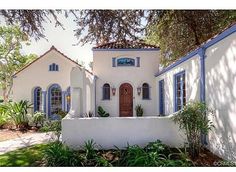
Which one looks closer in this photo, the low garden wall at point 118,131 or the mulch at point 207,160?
the mulch at point 207,160

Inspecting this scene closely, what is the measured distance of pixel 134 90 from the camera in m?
14.1

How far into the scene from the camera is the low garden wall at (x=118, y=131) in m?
7.23

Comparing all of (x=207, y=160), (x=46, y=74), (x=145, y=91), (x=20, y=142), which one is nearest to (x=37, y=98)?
(x=46, y=74)

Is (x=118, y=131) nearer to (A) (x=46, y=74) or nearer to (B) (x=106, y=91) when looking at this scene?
(B) (x=106, y=91)

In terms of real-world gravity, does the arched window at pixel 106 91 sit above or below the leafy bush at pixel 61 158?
above

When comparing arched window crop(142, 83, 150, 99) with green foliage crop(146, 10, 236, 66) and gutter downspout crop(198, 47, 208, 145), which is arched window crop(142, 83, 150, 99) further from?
gutter downspout crop(198, 47, 208, 145)

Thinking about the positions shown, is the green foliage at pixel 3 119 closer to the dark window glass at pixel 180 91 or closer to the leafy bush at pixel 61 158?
the leafy bush at pixel 61 158

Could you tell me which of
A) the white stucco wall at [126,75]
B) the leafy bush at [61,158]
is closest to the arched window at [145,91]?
the white stucco wall at [126,75]

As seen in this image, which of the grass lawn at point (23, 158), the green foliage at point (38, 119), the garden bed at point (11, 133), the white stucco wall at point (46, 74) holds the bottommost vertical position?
the grass lawn at point (23, 158)

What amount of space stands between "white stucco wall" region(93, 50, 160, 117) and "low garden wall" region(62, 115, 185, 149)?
662 cm

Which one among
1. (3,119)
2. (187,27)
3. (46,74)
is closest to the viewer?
(187,27)

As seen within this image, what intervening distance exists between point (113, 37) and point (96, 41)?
2.36 feet

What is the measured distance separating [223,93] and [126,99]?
880 cm

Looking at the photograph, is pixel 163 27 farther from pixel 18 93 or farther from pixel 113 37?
pixel 18 93
